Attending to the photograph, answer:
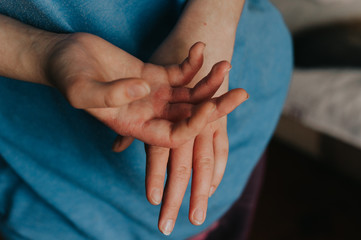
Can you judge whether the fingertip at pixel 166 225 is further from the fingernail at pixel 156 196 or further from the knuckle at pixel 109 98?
the knuckle at pixel 109 98

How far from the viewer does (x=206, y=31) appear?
17.4 inches

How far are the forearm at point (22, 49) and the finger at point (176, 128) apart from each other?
129 mm

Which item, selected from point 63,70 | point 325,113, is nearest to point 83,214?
point 63,70

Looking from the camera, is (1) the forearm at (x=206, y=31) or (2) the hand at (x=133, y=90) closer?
(2) the hand at (x=133, y=90)

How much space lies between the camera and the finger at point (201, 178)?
353 mm

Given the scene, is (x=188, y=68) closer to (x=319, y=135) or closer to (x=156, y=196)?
(x=156, y=196)

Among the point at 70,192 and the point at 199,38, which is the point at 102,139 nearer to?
the point at 70,192

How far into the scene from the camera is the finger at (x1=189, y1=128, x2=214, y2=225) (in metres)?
0.35

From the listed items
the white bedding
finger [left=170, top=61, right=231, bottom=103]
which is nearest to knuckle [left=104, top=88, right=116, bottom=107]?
finger [left=170, top=61, right=231, bottom=103]

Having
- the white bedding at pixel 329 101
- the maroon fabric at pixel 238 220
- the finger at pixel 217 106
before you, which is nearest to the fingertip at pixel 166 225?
the finger at pixel 217 106

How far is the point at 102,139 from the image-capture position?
0.46 meters

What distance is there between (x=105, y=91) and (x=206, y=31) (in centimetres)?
23

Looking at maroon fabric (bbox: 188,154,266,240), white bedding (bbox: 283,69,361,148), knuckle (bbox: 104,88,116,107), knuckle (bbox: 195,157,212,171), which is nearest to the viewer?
knuckle (bbox: 104,88,116,107)

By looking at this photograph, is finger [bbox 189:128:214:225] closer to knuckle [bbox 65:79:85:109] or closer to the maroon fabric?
knuckle [bbox 65:79:85:109]
